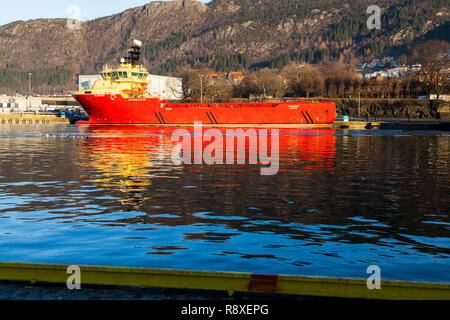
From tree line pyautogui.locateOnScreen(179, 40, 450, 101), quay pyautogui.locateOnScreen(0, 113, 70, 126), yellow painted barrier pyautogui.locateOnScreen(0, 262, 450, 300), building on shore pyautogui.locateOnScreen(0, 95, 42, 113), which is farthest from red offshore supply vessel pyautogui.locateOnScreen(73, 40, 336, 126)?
building on shore pyautogui.locateOnScreen(0, 95, 42, 113)

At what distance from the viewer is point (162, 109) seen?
264 ft

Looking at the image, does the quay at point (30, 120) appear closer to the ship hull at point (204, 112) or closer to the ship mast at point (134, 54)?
the ship hull at point (204, 112)

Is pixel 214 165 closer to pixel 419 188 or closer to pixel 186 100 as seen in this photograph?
pixel 419 188

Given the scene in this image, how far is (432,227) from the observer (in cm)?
1339

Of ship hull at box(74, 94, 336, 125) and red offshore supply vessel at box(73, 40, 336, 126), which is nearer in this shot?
ship hull at box(74, 94, 336, 125)

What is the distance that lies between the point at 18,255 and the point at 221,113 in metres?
68.6

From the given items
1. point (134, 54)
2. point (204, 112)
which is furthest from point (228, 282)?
point (134, 54)

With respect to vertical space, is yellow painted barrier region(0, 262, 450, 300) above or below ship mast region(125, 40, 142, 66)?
below

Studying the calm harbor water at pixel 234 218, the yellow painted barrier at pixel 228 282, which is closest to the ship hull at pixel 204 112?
the calm harbor water at pixel 234 218

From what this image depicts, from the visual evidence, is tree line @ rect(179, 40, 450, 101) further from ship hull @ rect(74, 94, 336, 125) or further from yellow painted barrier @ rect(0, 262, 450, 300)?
yellow painted barrier @ rect(0, 262, 450, 300)

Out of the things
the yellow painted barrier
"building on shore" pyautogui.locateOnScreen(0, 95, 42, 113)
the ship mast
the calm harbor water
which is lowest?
the calm harbor water

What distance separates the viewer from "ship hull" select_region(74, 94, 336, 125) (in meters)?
77.6

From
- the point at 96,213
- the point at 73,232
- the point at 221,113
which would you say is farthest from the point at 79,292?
the point at 221,113

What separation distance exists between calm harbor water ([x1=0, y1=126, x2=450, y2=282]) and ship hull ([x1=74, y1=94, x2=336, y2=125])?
50.1 m
